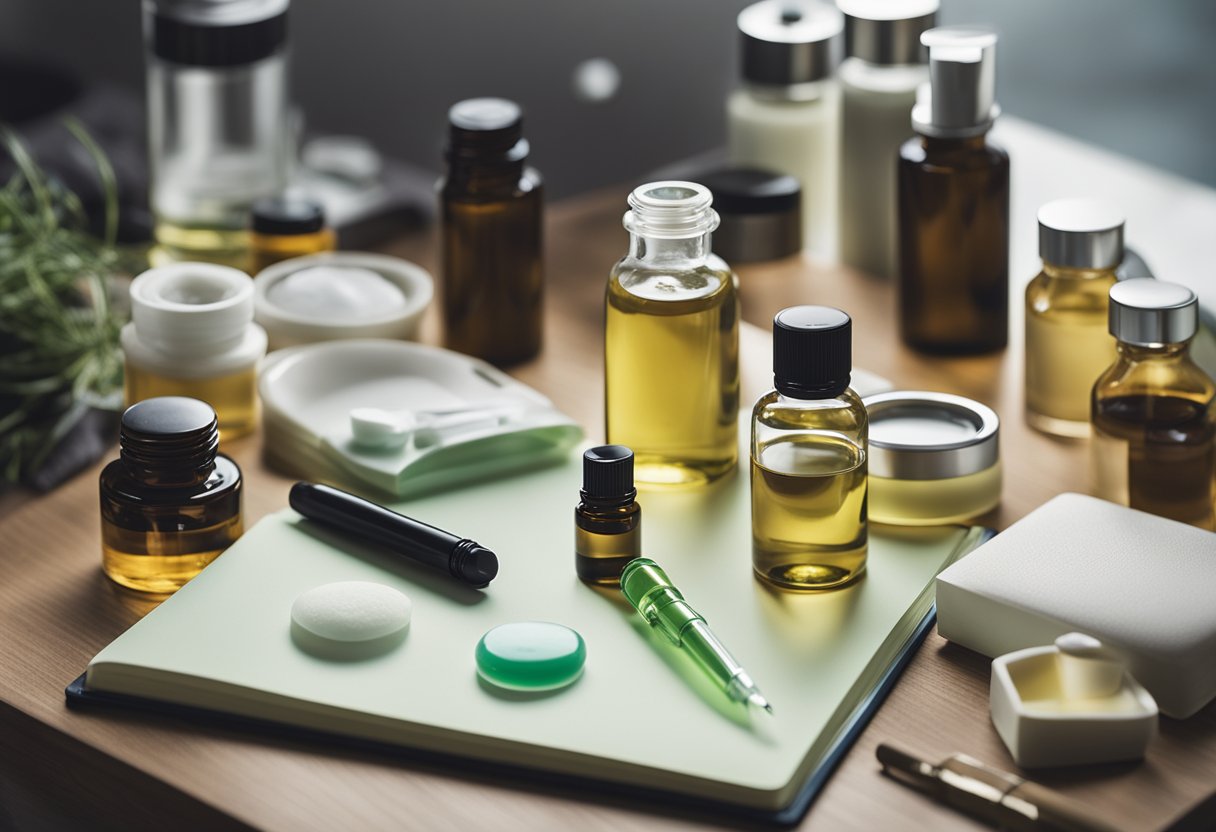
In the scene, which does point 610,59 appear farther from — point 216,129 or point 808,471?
point 808,471

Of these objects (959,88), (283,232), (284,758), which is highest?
(959,88)

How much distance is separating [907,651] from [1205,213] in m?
0.59

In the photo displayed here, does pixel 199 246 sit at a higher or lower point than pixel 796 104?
lower

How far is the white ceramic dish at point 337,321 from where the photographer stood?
3.47 ft

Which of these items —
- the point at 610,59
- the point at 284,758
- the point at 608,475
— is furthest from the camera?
the point at 610,59

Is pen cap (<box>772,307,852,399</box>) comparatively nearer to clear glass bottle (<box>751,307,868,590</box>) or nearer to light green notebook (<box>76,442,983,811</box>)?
clear glass bottle (<box>751,307,868,590</box>)

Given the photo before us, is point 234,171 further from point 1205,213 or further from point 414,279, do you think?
point 1205,213

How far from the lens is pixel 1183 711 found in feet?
2.27

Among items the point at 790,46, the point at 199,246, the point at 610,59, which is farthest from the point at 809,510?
the point at 610,59

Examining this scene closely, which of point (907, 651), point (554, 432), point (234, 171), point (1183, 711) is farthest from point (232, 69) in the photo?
point (1183, 711)

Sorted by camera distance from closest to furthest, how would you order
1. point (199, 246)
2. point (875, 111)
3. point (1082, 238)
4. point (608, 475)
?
1. point (608, 475)
2. point (1082, 238)
3. point (875, 111)
4. point (199, 246)

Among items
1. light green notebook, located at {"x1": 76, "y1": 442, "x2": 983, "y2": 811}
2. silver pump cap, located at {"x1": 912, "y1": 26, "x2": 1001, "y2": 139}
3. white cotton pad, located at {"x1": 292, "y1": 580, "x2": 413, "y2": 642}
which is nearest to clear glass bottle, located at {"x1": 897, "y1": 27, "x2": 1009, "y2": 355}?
silver pump cap, located at {"x1": 912, "y1": 26, "x2": 1001, "y2": 139}

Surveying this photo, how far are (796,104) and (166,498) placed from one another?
642 mm

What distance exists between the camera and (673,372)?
887 mm
